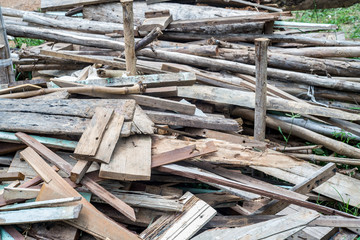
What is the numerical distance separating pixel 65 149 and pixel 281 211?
2101mm

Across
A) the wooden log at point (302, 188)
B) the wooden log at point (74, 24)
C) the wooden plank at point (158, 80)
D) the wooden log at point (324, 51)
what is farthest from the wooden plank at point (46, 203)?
the wooden log at point (74, 24)

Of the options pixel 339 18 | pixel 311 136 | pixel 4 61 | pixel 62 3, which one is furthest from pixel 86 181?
pixel 339 18

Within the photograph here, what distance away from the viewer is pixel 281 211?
3596 mm

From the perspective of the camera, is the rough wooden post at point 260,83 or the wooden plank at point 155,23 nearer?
the rough wooden post at point 260,83

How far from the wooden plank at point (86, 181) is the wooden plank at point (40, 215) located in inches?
10.1

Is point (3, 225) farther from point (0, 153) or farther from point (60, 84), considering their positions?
point (60, 84)

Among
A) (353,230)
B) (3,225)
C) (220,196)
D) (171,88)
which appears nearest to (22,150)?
(3,225)

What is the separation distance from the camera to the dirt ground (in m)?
10.0

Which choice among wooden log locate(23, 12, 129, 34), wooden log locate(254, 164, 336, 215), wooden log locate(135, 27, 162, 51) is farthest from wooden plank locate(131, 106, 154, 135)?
wooden log locate(23, 12, 129, 34)

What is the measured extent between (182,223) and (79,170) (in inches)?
35.4

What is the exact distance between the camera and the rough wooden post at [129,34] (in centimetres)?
417

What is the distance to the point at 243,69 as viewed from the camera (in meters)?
4.97

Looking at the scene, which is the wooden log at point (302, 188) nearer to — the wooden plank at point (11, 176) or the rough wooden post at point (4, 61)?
the wooden plank at point (11, 176)

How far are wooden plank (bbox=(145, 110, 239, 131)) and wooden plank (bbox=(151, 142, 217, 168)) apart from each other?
2.04 feet
